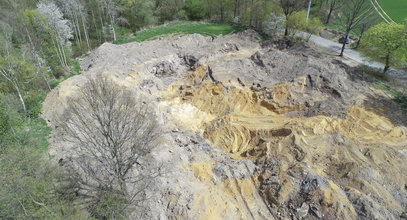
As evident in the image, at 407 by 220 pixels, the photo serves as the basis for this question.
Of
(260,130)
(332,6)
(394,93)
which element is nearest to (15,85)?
(260,130)

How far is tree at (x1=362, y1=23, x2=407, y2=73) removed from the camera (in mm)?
23734

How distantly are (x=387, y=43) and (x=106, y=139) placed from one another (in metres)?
26.7

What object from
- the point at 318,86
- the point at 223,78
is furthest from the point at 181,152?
the point at 318,86

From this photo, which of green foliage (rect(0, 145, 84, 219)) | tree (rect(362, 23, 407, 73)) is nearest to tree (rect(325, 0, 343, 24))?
tree (rect(362, 23, 407, 73))

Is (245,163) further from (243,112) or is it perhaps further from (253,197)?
(243,112)

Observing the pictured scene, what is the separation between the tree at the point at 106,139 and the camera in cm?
1112

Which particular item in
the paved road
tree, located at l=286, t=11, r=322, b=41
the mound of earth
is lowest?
the mound of earth

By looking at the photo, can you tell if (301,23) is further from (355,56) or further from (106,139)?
(106,139)

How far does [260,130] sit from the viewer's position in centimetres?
1947

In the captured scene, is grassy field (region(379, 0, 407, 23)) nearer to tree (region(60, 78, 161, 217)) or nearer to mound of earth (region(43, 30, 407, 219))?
mound of earth (region(43, 30, 407, 219))

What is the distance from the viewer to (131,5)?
125 ft

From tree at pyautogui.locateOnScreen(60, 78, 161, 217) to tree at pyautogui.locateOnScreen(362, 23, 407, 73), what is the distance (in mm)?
24008

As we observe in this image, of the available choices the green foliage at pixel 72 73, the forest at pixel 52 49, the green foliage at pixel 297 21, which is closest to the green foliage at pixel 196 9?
the forest at pixel 52 49

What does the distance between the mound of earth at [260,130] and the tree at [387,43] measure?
9.01 feet
